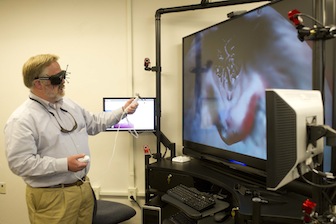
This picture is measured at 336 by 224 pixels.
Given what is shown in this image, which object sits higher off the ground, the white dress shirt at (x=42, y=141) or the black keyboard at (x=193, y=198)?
the white dress shirt at (x=42, y=141)

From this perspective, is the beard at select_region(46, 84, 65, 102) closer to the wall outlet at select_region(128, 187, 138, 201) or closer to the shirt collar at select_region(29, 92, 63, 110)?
the shirt collar at select_region(29, 92, 63, 110)

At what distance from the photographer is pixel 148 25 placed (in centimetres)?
285

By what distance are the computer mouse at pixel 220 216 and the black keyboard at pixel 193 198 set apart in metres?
0.06

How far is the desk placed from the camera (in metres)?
1.37

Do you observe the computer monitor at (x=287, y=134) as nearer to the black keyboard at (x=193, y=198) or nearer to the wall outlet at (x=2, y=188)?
the black keyboard at (x=193, y=198)

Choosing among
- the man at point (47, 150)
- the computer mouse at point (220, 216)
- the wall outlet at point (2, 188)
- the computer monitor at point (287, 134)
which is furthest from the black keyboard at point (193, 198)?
the wall outlet at point (2, 188)

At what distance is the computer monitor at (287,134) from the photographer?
827 mm

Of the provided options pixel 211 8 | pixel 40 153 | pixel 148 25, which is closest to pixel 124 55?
pixel 148 25

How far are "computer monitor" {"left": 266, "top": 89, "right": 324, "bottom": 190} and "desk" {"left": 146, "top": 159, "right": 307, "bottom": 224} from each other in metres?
0.43

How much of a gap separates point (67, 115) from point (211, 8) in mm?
1659

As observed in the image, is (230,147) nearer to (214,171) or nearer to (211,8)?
(214,171)

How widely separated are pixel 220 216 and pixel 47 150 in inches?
44.3

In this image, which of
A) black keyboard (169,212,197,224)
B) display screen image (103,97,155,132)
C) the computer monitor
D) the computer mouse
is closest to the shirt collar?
display screen image (103,97,155,132)

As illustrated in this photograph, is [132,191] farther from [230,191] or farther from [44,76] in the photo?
[44,76]
